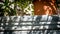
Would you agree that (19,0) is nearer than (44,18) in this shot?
No

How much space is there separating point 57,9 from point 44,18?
2.15 meters

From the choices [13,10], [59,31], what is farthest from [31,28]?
[13,10]

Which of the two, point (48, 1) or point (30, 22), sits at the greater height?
point (48, 1)

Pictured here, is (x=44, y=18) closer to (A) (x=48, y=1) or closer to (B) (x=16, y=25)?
(B) (x=16, y=25)

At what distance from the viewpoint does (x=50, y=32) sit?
220 inches

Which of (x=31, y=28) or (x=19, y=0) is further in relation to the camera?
(x=19, y=0)

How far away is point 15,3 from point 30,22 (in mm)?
1484

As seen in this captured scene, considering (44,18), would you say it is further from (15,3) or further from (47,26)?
(15,3)

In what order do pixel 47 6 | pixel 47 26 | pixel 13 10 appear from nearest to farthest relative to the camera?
pixel 47 26 < pixel 13 10 < pixel 47 6

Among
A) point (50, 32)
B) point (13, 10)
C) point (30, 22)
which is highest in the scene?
point (13, 10)

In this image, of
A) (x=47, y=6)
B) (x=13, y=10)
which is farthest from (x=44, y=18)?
(x=47, y=6)

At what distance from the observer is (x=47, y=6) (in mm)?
7426

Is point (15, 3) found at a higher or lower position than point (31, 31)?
higher

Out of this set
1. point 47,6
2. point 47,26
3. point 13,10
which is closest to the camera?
point 47,26
